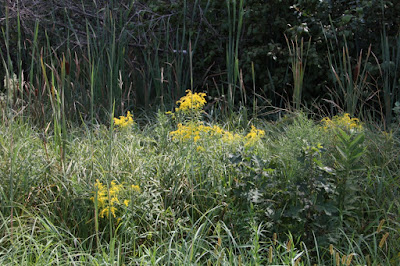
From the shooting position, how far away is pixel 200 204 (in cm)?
290

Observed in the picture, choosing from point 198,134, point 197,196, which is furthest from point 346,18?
point 197,196

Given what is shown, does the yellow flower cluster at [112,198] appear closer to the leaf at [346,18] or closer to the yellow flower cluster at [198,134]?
the yellow flower cluster at [198,134]

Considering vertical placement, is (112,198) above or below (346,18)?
below

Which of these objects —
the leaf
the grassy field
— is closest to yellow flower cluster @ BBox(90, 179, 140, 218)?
the grassy field

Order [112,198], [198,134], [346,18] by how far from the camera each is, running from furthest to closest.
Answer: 1. [346,18]
2. [198,134]
3. [112,198]

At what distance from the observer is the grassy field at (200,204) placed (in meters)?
2.49

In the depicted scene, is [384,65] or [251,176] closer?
[251,176]

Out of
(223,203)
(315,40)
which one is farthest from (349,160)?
(315,40)

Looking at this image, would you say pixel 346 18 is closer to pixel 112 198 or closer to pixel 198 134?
pixel 198 134

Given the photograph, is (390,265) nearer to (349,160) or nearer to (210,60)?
(349,160)

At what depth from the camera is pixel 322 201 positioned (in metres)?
2.59

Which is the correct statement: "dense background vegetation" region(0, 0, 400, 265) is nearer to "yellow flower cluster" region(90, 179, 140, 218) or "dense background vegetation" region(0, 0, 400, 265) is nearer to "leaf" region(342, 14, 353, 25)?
"yellow flower cluster" region(90, 179, 140, 218)

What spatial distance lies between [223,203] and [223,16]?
11.6 feet

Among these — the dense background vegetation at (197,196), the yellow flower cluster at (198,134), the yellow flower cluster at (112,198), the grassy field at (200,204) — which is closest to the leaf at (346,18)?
the dense background vegetation at (197,196)
